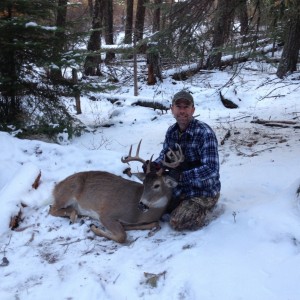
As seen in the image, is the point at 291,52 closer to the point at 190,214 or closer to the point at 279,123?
the point at 279,123

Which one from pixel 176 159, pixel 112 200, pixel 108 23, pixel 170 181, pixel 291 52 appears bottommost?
pixel 112 200

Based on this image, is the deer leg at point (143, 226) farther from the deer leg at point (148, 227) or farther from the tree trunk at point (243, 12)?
the tree trunk at point (243, 12)

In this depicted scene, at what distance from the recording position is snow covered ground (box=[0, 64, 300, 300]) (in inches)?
131

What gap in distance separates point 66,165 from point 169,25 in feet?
10.2

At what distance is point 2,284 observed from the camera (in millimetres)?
3547

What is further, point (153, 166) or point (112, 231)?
point (153, 166)

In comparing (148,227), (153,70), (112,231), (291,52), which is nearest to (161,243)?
(148,227)

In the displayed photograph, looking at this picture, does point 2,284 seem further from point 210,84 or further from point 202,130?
point 210,84

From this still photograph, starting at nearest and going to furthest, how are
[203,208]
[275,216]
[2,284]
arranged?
[2,284], [275,216], [203,208]

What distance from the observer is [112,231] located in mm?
4551

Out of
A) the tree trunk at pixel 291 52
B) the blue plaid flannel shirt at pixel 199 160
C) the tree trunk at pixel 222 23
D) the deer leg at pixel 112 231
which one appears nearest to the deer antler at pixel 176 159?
the blue plaid flannel shirt at pixel 199 160

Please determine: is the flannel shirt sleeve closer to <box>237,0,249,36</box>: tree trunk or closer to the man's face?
the man's face

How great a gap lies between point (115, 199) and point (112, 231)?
49 centimetres

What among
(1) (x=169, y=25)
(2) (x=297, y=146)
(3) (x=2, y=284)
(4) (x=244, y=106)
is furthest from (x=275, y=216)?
(4) (x=244, y=106)
